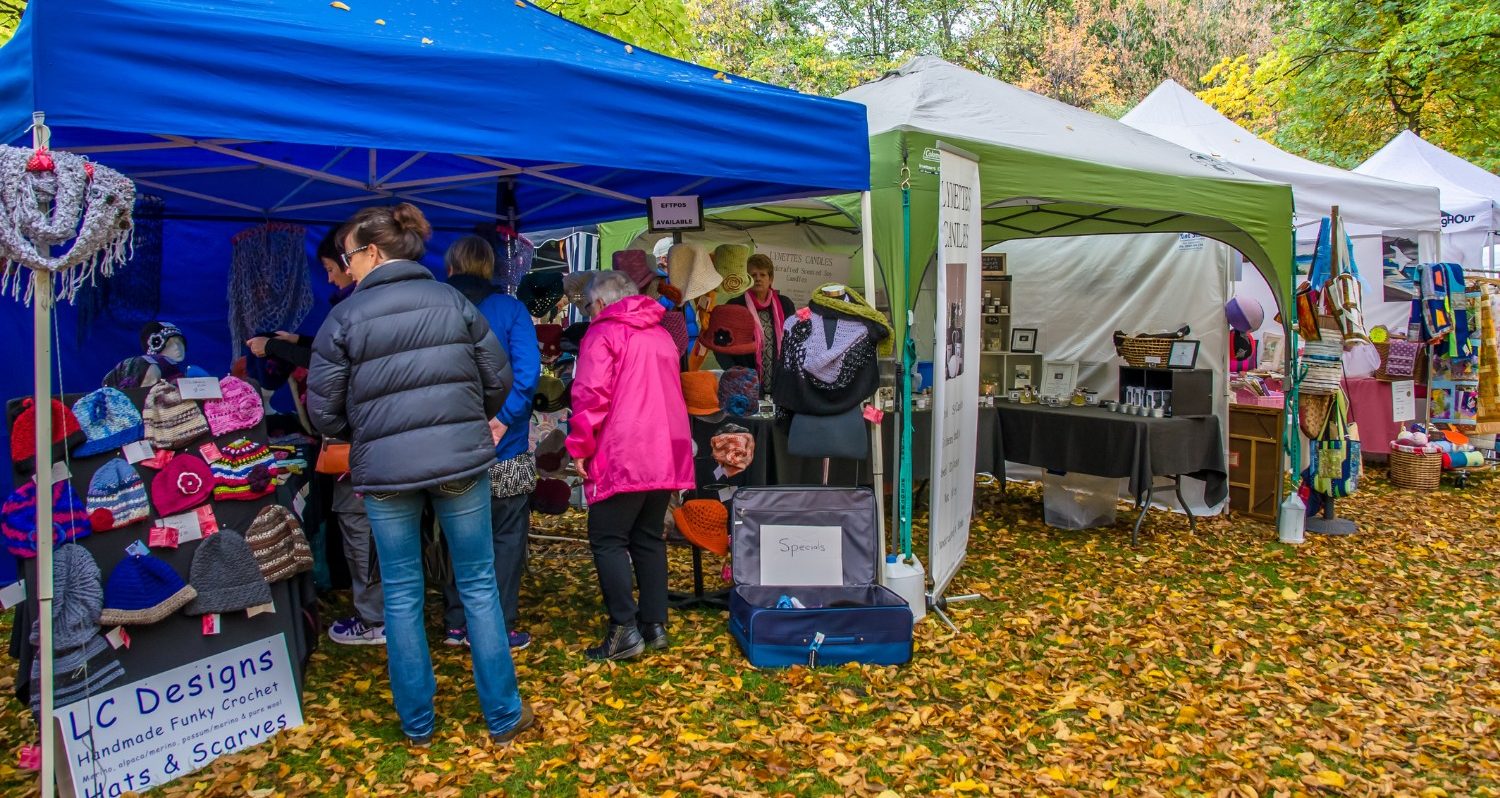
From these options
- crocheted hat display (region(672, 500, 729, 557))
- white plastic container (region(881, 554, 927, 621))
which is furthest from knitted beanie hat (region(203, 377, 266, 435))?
white plastic container (region(881, 554, 927, 621))

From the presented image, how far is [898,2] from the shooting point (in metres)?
23.1

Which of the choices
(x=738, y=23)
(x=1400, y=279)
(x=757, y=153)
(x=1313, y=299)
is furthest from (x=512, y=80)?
(x=738, y=23)

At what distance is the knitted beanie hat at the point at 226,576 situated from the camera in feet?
9.27

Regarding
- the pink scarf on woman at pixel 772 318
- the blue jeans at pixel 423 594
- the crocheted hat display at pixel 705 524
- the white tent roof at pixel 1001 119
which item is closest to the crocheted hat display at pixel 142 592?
the blue jeans at pixel 423 594

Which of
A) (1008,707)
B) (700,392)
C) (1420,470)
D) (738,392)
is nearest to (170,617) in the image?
(700,392)

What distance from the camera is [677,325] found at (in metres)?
4.27

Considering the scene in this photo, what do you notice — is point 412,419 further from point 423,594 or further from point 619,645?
point 619,645

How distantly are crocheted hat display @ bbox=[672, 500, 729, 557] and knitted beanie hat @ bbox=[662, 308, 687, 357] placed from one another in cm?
67

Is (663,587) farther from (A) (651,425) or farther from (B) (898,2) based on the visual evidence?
(B) (898,2)

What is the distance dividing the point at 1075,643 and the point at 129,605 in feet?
11.1

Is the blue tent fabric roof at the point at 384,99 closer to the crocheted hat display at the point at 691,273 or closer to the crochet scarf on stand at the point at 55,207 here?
the crochet scarf on stand at the point at 55,207

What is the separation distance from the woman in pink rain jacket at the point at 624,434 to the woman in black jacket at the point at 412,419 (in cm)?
58

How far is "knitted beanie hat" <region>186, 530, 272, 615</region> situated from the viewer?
2826mm

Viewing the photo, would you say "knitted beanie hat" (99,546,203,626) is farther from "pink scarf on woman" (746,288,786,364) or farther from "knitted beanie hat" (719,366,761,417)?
"pink scarf on woman" (746,288,786,364)
